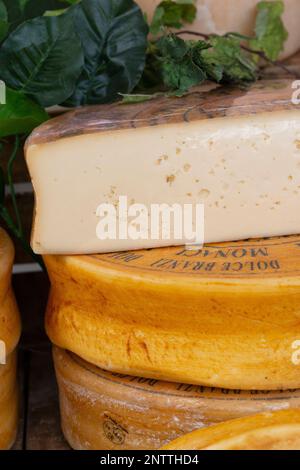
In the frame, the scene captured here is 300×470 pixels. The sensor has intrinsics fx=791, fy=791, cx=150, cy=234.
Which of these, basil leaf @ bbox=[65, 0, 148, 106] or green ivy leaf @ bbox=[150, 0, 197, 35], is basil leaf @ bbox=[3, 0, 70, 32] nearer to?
basil leaf @ bbox=[65, 0, 148, 106]

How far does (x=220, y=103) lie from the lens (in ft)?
4.18

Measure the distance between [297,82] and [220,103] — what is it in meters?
0.22

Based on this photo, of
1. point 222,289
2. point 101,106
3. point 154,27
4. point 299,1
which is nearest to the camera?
point 222,289

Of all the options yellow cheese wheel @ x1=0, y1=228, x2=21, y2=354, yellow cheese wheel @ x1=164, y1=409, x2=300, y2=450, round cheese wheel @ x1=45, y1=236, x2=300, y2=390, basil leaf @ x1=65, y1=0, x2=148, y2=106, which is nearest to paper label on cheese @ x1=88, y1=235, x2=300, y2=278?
round cheese wheel @ x1=45, y1=236, x2=300, y2=390

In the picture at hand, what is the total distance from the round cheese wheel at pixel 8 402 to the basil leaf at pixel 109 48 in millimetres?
497

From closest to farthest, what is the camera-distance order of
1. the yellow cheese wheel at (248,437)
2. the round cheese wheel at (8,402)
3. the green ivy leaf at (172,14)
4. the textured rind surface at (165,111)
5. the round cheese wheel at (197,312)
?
the yellow cheese wheel at (248,437), the round cheese wheel at (197,312), the textured rind surface at (165,111), the round cheese wheel at (8,402), the green ivy leaf at (172,14)

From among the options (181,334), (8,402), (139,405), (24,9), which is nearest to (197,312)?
(181,334)

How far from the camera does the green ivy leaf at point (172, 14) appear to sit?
156 centimetres

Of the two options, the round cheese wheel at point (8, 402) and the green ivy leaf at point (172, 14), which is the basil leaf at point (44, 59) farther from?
the round cheese wheel at point (8, 402)

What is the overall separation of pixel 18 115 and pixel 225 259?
1.46ft

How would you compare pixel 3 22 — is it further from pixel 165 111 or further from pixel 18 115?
pixel 165 111

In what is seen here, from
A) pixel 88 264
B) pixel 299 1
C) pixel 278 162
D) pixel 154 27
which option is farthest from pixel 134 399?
pixel 299 1

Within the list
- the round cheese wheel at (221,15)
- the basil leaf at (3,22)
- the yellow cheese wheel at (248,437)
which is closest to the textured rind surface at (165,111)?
the basil leaf at (3,22)

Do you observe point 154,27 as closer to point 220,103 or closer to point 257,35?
point 257,35
